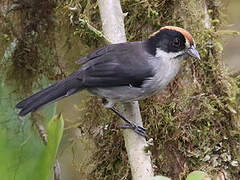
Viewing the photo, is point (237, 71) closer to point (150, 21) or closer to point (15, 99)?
point (150, 21)

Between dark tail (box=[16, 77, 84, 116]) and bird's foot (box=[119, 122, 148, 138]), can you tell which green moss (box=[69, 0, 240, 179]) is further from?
dark tail (box=[16, 77, 84, 116])

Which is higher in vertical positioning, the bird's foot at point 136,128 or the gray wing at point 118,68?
the gray wing at point 118,68

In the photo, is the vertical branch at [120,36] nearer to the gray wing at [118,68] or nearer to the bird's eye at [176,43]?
the gray wing at [118,68]

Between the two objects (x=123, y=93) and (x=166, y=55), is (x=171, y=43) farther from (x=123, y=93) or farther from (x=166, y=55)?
(x=123, y=93)

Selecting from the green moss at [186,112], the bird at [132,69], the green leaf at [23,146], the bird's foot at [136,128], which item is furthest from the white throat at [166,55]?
the green leaf at [23,146]

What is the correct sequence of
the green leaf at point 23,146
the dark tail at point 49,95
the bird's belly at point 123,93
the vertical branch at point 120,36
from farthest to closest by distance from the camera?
the bird's belly at point 123,93 → the dark tail at point 49,95 → the vertical branch at point 120,36 → the green leaf at point 23,146

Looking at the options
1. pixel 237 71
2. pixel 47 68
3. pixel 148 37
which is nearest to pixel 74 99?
pixel 47 68

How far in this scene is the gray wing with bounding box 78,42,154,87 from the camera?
2381 mm

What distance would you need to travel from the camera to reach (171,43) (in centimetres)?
239

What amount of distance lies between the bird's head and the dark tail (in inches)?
17.0

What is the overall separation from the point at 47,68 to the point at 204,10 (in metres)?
1.08

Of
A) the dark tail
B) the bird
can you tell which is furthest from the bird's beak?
the dark tail

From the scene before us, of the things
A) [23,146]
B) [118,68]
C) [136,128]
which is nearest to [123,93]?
[118,68]

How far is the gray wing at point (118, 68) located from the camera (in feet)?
7.81
